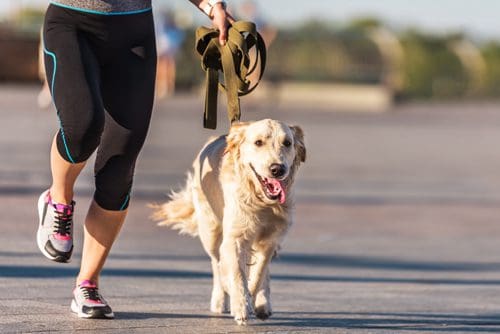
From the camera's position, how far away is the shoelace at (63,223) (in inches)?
259

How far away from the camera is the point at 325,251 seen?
1049 centimetres

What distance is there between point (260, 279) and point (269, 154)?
0.68 m

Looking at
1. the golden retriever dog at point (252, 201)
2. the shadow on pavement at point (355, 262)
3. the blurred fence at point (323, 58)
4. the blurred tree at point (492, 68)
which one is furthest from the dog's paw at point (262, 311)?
the blurred tree at point (492, 68)

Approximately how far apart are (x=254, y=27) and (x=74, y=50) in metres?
1.14

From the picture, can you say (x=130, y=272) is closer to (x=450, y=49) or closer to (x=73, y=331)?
(x=73, y=331)

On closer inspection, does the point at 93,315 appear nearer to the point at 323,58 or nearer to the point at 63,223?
the point at 63,223

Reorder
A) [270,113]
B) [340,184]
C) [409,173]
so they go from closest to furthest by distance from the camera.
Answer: [340,184]
[409,173]
[270,113]

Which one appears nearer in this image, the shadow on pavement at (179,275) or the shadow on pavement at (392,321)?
the shadow on pavement at (392,321)

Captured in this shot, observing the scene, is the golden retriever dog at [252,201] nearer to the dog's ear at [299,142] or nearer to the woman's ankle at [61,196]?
the dog's ear at [299,142]

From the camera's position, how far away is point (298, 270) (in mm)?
9297

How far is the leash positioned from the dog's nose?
1.70ft

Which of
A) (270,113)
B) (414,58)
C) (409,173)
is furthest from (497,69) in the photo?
(409,173)

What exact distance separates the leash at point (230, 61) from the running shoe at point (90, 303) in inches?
41.6

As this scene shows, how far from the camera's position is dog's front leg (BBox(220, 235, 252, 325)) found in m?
6.65
